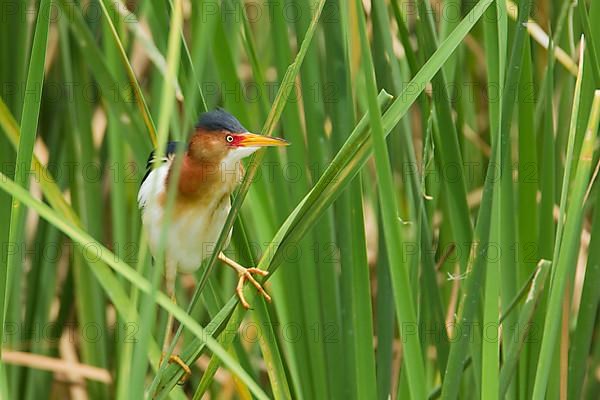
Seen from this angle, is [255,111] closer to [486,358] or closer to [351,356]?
[351,356]

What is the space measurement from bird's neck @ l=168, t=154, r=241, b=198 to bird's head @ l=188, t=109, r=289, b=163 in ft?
0.06

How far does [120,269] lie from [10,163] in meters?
0.70

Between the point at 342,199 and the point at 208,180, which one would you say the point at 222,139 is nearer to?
the point at 208,180

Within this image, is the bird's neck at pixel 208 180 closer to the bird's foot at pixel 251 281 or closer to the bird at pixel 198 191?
the bird at pixel 198 191

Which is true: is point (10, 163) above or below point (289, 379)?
above

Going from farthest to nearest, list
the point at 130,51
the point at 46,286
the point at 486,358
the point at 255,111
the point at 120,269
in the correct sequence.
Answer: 1. the point at 130,51
2. the point at 46,286
3. the point at 255,111
4. the point at 486,358
5. the point at 120,269

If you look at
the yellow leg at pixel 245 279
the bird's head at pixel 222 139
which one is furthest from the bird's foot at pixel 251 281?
the bird's head at pixel 222 139

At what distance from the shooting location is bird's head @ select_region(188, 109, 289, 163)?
134 centimetres

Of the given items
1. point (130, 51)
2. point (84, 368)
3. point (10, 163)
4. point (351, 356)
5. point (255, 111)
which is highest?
point (130, 51)

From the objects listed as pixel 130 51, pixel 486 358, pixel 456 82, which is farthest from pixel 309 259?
pixel 130 51

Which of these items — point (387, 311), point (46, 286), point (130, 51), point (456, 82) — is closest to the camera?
point (387, 311)

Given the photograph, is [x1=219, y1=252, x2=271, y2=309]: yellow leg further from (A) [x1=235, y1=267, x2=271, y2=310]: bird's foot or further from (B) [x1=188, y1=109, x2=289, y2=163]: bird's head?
(B) [x1=188, y1=109, x2=289, y2=163]: bird's head

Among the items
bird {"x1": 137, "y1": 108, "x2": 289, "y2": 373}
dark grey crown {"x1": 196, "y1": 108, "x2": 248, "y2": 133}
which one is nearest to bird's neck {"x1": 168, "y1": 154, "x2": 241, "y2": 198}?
bird {"x1": 137, "y1": 108, "x2": 289, "y2": 373}

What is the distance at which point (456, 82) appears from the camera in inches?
59.5
